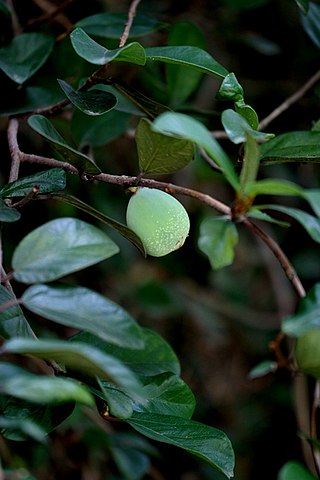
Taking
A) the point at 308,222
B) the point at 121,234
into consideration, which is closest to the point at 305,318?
the point at 308,222

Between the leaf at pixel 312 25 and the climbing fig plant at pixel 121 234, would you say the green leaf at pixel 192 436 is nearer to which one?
the climbing fig plant at pixel 121 234

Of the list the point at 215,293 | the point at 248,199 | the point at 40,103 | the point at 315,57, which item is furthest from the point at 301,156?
the point at 215,293

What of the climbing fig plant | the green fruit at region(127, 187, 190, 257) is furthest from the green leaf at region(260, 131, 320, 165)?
the green fruit at region(127, 187, 190, 257)

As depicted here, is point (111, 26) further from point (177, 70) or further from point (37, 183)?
point (37, 183)

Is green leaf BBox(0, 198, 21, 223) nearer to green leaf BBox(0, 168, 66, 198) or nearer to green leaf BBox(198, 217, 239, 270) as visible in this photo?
green leaf BBox(0, 168, 66, 198)

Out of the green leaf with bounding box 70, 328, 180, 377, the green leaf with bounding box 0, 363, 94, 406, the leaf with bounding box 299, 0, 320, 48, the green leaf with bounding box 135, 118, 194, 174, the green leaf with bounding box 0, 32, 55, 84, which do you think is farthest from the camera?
the leaf with bounding box 299, 0, 320, 48

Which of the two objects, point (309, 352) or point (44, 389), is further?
point (309, 352)

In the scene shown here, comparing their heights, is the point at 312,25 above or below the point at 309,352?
above
